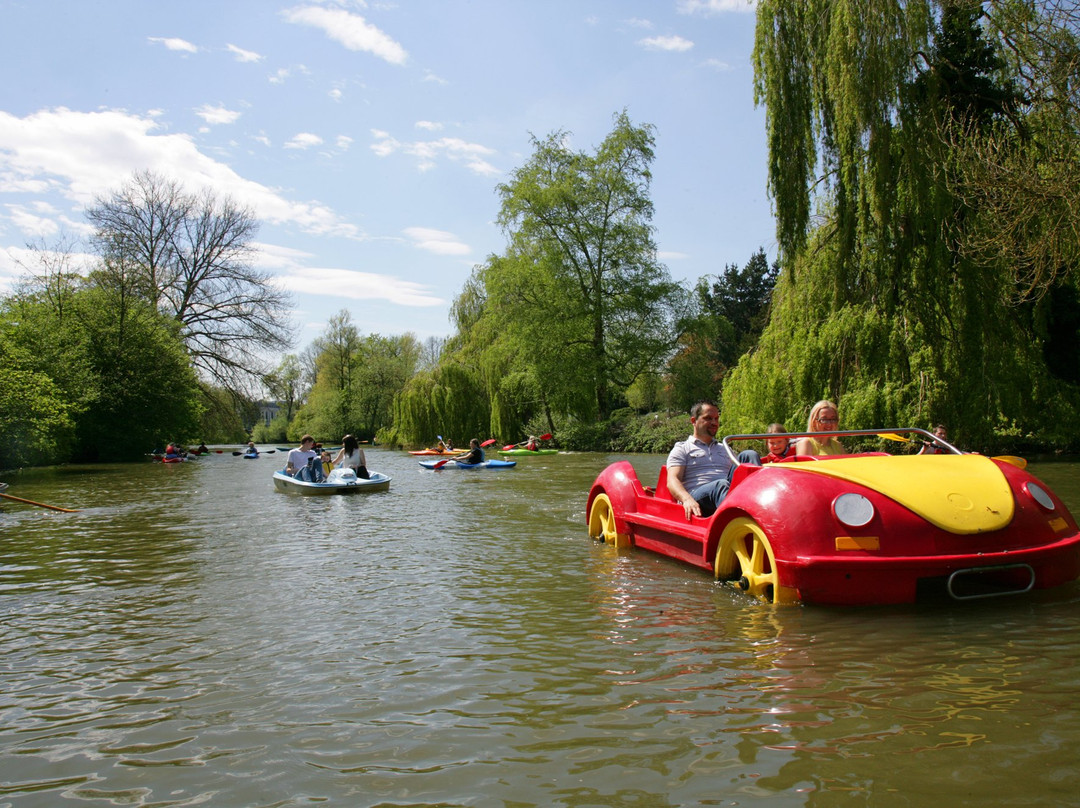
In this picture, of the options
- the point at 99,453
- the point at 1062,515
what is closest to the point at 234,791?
the point at 1062,515

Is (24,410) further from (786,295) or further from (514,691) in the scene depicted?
(514,691)

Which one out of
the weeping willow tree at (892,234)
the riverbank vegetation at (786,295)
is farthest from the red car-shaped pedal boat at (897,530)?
the weeping willow tree at (892,234)

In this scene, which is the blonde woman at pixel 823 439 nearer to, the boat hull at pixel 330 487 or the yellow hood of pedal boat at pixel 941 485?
the yellow hood of pedal boat at pixel 941 485

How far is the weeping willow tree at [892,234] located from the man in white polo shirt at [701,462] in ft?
24.9

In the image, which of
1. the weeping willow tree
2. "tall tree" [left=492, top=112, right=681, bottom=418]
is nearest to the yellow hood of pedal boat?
the weeping willow tree

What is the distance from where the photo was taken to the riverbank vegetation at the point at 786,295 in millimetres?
13805

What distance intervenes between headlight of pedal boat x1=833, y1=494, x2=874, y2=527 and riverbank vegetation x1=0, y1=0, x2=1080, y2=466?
6783 mm

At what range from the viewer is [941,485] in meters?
5.32

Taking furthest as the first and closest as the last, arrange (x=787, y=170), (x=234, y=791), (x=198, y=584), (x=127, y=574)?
(x=787, y=170)
(x=127, y=574)
(x=198, y=584)
(x=234, y=791)

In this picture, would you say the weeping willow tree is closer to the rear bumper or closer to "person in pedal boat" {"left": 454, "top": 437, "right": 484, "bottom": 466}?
the rear bumper

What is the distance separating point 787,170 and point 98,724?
1479cm

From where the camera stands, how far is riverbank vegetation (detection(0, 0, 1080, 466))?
13805mm

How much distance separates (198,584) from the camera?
22.8 feet

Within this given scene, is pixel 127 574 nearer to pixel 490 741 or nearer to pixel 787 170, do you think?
pixel 490 741
